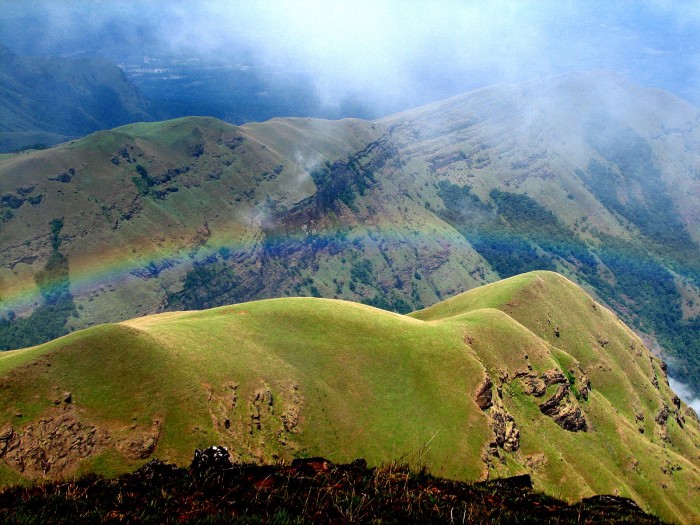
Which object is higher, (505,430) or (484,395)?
(484,395)

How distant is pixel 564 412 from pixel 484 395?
22.0 metres

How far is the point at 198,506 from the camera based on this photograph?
30391 mm

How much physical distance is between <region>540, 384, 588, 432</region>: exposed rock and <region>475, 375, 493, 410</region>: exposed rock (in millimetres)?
15369

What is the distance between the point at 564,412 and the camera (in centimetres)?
9925

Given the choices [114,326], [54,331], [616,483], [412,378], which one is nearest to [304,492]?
[114,326]

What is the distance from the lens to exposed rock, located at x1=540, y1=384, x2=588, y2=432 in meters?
98.4

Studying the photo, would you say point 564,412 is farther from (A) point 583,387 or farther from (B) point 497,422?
(B) point 497,422

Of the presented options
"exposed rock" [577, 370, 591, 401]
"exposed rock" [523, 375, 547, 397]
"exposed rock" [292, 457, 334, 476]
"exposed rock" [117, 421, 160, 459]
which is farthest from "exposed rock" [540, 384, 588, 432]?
"exposed rock" [117, 421, 160, 459]

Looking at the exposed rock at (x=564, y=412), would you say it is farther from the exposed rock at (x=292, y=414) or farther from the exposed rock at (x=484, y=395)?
the exposed rock at (x=292, y=414)

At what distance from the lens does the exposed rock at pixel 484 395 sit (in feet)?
289

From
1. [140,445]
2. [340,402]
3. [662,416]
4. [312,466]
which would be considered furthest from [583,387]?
[140,445]

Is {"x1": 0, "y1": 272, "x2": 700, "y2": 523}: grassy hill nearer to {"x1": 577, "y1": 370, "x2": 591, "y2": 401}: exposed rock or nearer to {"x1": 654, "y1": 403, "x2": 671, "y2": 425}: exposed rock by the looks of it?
{"x1": 654, "y1": 403, "x2": 671, "y2": 425}: exposed rock

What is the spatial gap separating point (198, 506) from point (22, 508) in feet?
32.7

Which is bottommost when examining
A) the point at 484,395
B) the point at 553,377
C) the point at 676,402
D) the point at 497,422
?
the point at 676,402
